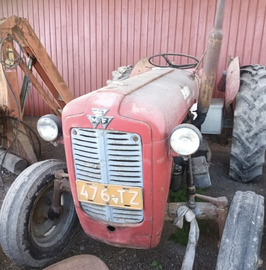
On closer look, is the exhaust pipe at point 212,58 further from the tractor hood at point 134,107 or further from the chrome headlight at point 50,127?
the chrome headlight at point 50,127

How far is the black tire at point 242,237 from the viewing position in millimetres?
1436

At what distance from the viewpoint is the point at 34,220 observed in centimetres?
219

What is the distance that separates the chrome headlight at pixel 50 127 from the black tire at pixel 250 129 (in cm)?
178

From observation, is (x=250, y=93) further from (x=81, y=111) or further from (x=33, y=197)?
(x=33, y=197)

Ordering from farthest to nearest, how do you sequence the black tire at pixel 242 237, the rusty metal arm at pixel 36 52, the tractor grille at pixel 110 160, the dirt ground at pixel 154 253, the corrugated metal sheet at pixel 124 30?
the corrugated metal sheet at pixel 124 30
the rusty metal arm at pixel 36 52
the dirt ground at pixel 154 253
the tractor grille at pixel 110 160
the black tire at pixel 242 237

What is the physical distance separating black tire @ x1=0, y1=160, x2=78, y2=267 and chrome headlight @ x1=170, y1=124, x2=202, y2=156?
109 centimetres

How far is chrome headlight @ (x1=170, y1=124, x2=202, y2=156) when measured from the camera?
Answer: 148 centimetres

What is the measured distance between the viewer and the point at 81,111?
160 cm

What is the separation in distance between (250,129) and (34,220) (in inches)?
82.5

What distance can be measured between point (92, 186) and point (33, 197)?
1.82 ft

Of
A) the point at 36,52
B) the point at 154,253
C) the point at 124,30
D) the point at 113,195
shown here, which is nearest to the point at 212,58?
the point at 113,195

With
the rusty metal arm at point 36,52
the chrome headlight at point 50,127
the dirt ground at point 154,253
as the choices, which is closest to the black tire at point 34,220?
the dirt ground at point 154,253

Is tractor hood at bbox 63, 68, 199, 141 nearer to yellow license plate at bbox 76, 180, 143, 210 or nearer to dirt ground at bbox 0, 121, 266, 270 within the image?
yellow license plate at bbox 76, 180, 143, 210

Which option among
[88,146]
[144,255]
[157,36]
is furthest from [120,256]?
[157,36]
